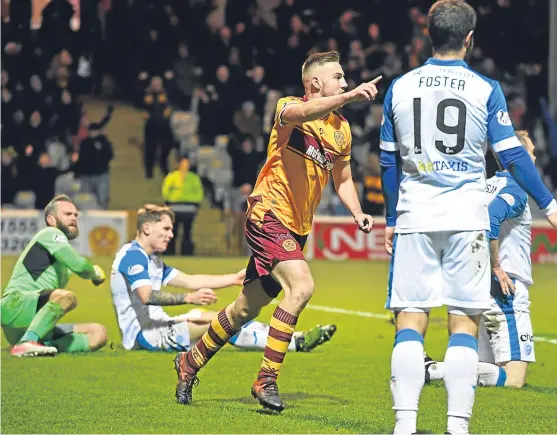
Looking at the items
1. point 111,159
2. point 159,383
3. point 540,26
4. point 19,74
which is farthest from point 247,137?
point 159,383

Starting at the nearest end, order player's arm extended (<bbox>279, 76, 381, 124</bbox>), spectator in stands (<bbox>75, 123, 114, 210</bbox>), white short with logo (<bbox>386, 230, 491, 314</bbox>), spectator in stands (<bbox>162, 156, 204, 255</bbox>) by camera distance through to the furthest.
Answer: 1. white short with logo (<bbox>386, 230, 491, 314</bbox>)
2. player's arm extended (<bbox>279, 76, 381, 124</bbox>)
3. spectator in stands (<bbox>162, 156, 204, 255</bbox>)
4. spectator in stands (<bbox>75, 123, 114, 210</bbox>)

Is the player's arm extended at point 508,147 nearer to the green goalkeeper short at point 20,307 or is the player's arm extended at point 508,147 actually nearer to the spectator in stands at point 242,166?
the green goalkeeper short at point 20,307

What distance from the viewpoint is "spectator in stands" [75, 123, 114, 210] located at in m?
23.0

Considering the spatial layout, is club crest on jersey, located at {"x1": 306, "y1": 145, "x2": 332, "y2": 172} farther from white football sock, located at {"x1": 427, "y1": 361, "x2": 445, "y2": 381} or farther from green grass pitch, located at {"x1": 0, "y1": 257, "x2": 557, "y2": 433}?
white football sock, located at {"x1": 427, "y1": 361, "x2": 445, "y2": 381}

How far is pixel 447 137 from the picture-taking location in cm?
562

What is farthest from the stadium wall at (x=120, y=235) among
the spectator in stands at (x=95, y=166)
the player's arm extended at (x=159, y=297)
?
the player's arm extended at (x=159, y=297)

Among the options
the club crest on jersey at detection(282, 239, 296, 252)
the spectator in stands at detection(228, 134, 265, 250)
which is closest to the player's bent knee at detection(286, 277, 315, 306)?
the club crest on jersey at detection(282, 239, 296, 252)

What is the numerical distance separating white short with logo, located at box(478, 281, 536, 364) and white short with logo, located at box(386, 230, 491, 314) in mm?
2651

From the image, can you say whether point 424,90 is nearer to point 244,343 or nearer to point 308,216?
point 308,216

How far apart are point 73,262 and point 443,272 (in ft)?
15.5

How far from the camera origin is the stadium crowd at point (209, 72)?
924 inches

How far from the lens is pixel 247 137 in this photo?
23.6 meters

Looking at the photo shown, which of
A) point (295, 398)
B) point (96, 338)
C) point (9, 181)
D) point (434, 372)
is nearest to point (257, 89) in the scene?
point (9, 181)

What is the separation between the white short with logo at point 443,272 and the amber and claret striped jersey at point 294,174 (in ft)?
5.15
